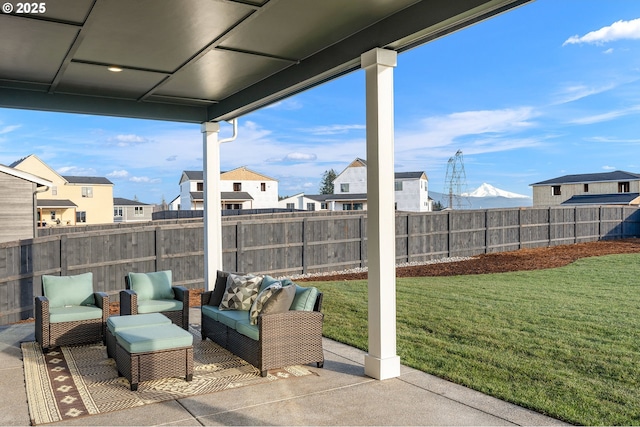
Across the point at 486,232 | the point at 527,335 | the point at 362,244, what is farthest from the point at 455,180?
the point at 527,335

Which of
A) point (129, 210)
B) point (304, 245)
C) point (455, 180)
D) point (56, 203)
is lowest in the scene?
point (304, 245)

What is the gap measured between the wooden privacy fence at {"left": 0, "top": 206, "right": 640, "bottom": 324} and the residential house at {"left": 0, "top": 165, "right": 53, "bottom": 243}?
3.10 feet

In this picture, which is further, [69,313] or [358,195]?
[358,195]

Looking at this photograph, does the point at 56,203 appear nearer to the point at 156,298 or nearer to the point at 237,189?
the point at 237,189

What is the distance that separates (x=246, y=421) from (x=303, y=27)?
3.37 meters

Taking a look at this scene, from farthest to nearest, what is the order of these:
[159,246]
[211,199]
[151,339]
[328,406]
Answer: [159,246]
[211,199]
[151,339]
[328,406]

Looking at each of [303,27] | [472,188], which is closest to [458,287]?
[303,27]

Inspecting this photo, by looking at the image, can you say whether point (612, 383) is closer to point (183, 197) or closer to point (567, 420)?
point (567, 420)

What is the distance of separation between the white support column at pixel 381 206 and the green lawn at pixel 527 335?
0.64 m

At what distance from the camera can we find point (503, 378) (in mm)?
4797

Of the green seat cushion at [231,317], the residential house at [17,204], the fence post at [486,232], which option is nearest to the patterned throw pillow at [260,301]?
the green seat cushion at [231,317]

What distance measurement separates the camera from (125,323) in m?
5.23

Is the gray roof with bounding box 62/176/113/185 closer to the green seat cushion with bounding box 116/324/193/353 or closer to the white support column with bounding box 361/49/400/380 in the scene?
the green seat cushion with bounding box 116/324/193/353

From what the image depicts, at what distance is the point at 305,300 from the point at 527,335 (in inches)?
128
